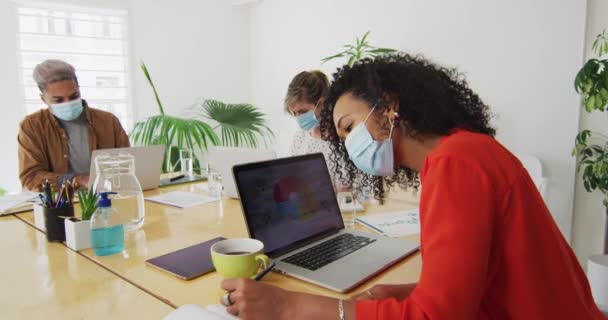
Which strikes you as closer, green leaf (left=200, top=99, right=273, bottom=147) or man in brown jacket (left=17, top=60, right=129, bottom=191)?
man in brown jacket (left=17, top=60, right=129, bottom=191)

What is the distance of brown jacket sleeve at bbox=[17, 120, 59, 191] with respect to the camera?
2.23 meters

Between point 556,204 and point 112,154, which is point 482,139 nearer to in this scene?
point 112,154

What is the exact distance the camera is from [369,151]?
104 centimetres

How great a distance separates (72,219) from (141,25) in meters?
2.81

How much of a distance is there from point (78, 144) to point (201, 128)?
117cm

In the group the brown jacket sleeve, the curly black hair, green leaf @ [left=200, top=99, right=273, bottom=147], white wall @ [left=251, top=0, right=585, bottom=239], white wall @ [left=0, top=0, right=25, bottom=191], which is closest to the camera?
the curly black hair

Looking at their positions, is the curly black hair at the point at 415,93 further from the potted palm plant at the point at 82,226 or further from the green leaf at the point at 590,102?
the green leaf at the point at 590,102

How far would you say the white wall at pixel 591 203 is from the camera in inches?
92.4

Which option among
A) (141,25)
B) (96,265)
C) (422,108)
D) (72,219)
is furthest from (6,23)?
(422,108)

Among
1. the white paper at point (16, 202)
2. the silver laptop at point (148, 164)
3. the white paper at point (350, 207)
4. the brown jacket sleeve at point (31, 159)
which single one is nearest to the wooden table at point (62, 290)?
the white paper at point (16, 202)

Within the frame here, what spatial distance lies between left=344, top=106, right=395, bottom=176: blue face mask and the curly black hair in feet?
0.18

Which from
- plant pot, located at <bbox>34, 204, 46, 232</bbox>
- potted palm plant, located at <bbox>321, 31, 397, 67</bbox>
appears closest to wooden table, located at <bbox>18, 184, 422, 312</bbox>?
plant pot, located at <bbox>34, 204, 46, 232</bbox>

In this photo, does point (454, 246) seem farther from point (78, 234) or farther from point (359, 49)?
point (359, 49)

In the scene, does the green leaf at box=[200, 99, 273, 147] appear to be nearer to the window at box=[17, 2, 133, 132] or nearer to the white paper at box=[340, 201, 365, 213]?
the window at box=[17, 2, 133, 132]
